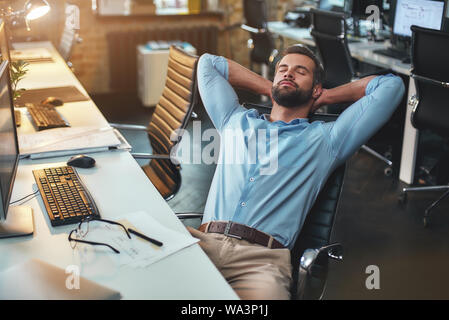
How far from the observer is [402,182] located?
12.7 feet

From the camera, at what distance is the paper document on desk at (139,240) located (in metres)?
1.50

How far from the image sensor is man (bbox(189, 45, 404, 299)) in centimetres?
178

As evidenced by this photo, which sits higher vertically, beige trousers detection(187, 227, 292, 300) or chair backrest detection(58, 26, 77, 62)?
chair backrest detection(58, 26, 77, 62)

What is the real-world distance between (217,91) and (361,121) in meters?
0.59

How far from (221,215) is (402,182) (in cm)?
229

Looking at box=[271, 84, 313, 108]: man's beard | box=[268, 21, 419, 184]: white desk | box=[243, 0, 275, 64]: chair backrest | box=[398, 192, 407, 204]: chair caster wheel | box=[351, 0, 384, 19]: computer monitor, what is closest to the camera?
box=[271, 84, 313, 108]: man's beard

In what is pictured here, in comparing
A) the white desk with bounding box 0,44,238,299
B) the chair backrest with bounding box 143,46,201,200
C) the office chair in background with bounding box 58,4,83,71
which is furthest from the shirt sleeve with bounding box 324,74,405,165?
the office chair in background with bounding box 58,4,83,71

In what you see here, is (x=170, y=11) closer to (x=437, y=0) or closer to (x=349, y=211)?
(x=437, y=0)

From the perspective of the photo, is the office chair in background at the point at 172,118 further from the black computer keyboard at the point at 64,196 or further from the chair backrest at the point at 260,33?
the chair backrest at the point at 260,33

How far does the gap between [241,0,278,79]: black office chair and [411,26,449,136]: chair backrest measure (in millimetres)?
2140

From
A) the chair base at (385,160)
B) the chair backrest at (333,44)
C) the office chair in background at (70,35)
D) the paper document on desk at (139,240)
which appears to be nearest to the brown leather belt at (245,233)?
the paper document on desk at (139,240)

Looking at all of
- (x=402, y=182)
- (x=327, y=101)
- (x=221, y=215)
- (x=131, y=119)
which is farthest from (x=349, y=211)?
(x=131, y=119)

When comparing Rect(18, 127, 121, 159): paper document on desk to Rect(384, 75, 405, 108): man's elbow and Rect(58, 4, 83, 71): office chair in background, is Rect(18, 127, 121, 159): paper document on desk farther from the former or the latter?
Rect(58, 4, 83, 71): office chair in background

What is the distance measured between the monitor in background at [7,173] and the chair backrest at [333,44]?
2797mm
